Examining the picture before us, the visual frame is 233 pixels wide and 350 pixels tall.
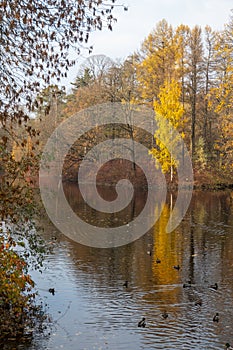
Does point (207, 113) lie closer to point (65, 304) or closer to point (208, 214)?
point (208, 214)

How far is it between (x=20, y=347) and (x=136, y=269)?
5.50m

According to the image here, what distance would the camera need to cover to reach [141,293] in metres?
10.6

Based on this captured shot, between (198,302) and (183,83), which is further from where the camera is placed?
(183,83)

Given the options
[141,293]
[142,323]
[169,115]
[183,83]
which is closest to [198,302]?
[141,293]

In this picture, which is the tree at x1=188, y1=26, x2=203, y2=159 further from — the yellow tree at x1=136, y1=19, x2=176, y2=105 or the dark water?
the dark water

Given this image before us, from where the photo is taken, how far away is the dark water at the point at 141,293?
820cm

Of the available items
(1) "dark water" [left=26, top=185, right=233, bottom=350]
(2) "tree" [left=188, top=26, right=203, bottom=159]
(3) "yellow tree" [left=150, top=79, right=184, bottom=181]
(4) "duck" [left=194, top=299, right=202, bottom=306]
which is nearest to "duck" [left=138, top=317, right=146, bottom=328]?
(1) "dark water" [left=26, top=185, right=233, bottom=350]

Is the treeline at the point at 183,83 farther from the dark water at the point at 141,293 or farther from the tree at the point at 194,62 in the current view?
the dark water at the point at 141,293

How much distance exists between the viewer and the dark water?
8.20 m

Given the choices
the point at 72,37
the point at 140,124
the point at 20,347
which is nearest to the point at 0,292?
the point at 20,347

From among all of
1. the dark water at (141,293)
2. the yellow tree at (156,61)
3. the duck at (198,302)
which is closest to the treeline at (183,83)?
the yellow tree at (156,61)

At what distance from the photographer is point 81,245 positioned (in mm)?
16016

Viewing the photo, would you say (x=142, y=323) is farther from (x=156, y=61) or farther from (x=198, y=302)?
(x=156, y=61)

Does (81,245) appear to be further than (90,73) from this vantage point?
No
